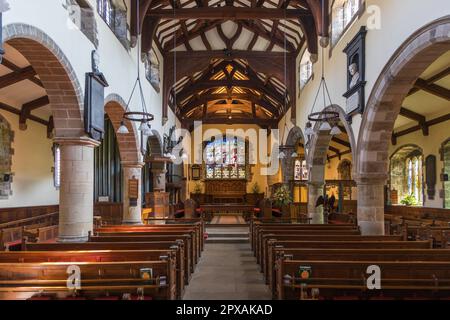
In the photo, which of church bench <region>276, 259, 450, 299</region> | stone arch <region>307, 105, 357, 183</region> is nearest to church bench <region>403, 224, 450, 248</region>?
church bench <region>276, 259, 450, 299</region>

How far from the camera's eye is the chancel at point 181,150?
476cm

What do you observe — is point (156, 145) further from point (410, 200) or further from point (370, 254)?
point (370, 254)

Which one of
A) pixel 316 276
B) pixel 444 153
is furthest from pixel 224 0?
pixel 316 276

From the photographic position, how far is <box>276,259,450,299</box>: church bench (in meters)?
4.67

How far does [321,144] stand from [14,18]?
1002cm

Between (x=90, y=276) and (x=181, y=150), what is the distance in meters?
16.1

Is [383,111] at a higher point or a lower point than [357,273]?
higher

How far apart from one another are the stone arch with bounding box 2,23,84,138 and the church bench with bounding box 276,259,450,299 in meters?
4.87

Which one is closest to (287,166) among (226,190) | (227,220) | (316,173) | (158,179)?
(227,220)

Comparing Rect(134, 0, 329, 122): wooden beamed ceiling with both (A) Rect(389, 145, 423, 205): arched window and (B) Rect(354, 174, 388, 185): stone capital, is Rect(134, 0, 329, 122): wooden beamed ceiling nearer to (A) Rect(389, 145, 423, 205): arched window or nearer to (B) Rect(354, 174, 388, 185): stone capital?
(A) Rect(389, 145, 423, 205): arched window

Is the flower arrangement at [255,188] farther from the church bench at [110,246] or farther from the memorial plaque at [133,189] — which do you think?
the church bench at [110,246]

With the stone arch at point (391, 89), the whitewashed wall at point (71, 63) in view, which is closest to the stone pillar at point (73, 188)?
the whitewashed wall at point (71, 63)

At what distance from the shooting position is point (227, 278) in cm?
723
